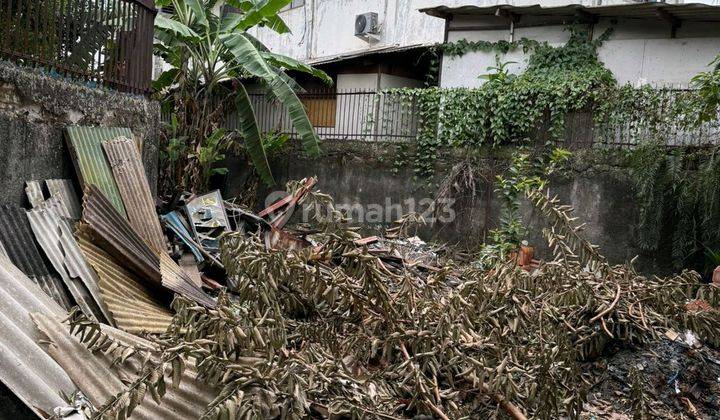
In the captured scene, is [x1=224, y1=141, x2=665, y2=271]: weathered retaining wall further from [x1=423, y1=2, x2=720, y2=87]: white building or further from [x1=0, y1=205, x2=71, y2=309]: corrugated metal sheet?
[x1=0, y1=205, x2=71, y2=309]: corrugated metal sheet

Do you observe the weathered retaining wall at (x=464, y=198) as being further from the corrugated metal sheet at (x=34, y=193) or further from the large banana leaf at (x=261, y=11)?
the corrugated metal sheet at (x=34, y=193)

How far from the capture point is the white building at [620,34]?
352 inches

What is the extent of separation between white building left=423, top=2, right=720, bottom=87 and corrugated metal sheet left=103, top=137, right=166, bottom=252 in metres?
7.30

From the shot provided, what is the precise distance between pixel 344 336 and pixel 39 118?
325cm

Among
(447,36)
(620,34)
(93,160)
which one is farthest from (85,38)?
(620,34)

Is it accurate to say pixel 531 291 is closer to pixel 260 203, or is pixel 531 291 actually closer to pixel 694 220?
pixel 694 220

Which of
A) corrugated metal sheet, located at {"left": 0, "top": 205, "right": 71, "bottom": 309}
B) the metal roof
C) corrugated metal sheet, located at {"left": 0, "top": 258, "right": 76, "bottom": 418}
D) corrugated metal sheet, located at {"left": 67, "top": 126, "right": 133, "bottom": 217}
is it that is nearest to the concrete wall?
the metal roof

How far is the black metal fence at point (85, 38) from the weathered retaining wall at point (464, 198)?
5211 millimetres

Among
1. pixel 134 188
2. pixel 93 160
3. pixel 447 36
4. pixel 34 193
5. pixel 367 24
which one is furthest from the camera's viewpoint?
pixel 367 24

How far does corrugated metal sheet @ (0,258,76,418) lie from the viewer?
258 centimetres

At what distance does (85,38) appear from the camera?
511 centimetres

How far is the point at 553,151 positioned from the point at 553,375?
6620mm

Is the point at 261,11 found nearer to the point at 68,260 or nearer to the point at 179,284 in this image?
the point at 179,284

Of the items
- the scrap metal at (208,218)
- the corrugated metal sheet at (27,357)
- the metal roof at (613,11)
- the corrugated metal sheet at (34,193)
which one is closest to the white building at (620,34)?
the metal roof at (613,11)
